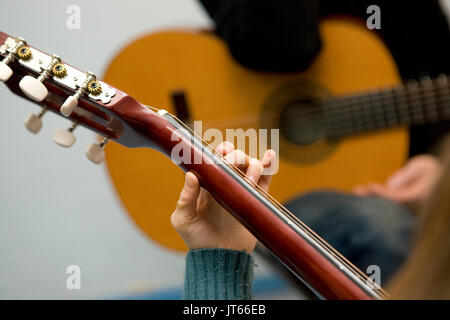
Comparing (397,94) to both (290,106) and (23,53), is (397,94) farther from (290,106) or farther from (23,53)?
(23,53)

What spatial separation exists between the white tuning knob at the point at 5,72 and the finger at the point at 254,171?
0.90ft

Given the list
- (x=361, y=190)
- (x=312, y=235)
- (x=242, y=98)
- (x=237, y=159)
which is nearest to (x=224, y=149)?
(x=237, y=159)

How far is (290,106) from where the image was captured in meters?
1.12

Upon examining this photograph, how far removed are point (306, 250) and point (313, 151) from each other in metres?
0.61

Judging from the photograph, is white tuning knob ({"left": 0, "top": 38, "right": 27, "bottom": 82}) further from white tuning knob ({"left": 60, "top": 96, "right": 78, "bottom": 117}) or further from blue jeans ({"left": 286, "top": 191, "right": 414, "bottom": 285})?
blue jeans ({"left": 286, "top": 191, "right": 414, "bottom": 285})

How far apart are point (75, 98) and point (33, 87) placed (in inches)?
1.6

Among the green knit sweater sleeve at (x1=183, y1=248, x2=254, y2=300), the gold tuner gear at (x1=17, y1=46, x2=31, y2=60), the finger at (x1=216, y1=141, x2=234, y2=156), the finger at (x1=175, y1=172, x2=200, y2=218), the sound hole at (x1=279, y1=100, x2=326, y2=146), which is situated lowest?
the green knit sweater sleeve at (x1=183, y1=248, x2=254, y2=300)

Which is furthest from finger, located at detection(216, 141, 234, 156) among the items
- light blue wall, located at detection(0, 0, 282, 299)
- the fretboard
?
light blue wall, located at detection(0, 0, 282, 299)

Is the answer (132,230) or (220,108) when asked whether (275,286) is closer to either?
(132,230)

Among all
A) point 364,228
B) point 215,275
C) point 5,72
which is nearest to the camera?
point 5,72

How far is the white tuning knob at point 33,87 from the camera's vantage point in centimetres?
51

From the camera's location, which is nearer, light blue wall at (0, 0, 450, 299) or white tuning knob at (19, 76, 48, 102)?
white tuning knob at (19, 76, 48, 102)

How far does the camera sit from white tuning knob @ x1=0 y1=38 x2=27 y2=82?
51 centimetres

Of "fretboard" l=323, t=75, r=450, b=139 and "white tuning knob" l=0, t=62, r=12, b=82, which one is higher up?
"fretboard" l=323, t=75, r=450, b=139
